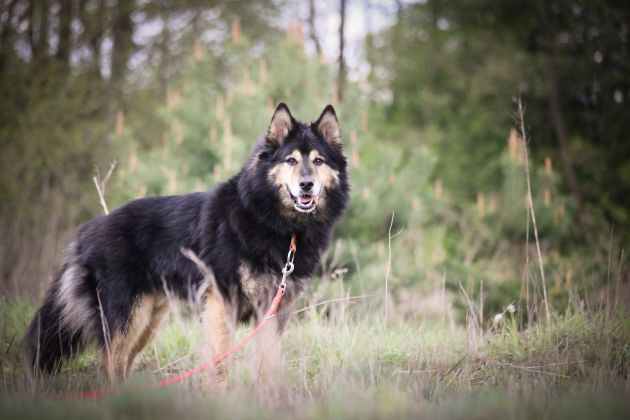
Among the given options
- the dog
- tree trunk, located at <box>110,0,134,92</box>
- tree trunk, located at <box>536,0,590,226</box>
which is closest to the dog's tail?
the dog

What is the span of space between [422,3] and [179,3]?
6.51 meters

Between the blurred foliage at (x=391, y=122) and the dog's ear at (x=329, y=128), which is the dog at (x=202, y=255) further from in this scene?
the blurred foliage at (x=391, y=122)

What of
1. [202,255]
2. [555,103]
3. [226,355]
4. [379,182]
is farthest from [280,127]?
[555,103]

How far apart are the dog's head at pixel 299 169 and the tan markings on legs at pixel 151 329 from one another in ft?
3.58

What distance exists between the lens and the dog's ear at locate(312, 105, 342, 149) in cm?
407

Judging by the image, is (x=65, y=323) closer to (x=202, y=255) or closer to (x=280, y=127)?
(x=202, y=255)

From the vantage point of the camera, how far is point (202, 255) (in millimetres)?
3570

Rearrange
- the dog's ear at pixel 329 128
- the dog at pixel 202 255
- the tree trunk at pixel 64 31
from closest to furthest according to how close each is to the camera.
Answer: the dog at pixel 202 255 → the dog's ear at pixel 329 128 → the tree trunk at pixel 64 31

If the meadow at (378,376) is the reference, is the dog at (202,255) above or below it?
above

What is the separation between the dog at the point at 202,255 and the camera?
11.4ft

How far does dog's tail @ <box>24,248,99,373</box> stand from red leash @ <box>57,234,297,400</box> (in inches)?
29.2

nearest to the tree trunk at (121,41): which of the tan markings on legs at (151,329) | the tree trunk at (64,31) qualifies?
the tree trunk at (64,31)

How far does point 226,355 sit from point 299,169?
1485 mm

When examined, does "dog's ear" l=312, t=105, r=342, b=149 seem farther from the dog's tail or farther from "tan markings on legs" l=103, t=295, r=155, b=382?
the dog's tail
